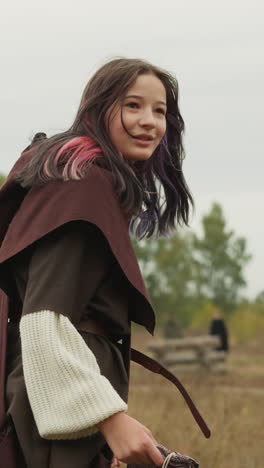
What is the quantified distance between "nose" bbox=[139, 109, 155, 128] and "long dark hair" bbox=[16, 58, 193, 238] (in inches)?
2.6

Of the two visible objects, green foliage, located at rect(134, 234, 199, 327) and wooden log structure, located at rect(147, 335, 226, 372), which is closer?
wooden log structure, located at rect(147, 335, 226, 372)

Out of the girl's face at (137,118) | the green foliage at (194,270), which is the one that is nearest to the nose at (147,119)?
the girl's face at (137,118)

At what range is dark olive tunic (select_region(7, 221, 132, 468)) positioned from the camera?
93.7 inches

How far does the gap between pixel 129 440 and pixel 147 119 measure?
2.52ft

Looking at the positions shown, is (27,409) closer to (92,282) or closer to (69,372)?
(69,372)

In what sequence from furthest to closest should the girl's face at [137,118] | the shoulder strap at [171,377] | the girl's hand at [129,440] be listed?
the shoulder strap at [171,377] < the girl's face at [137,118] < the girl's hand at [129,440]

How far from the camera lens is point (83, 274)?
2.46 m

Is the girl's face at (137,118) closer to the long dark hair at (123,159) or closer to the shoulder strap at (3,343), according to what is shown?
the long dark hair at (123,159)

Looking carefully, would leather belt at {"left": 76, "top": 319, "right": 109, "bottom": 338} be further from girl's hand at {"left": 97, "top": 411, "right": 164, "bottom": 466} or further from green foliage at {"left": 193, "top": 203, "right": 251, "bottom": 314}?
green foliage at {"left": 193, "top": 203, "right": 251, "bottom": 314}

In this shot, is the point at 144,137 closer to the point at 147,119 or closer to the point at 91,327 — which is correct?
the point at 147,119

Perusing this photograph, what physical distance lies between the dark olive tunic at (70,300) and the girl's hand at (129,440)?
0.50 ft

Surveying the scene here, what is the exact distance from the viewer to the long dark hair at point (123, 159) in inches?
98.6

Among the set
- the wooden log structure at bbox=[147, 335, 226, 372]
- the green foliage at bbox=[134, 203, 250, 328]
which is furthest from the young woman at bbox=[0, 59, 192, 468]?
the green foliage at bbox=[134, 203, 250, 328]

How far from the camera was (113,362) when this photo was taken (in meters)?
2.55
